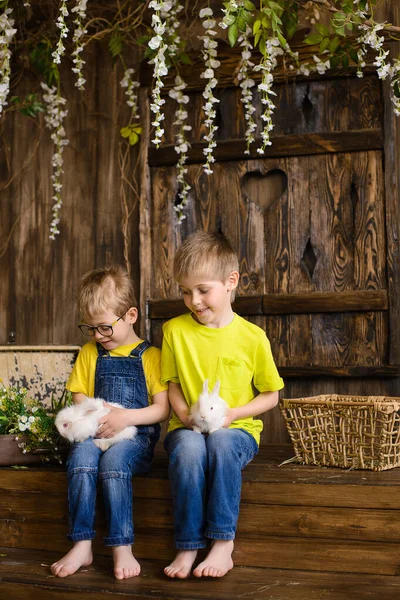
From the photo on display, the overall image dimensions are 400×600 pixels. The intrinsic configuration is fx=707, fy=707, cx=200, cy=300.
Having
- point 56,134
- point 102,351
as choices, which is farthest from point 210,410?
point 56,134

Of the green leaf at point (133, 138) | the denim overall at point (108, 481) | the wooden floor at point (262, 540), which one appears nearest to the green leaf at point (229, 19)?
the green leaf at point (133, 138)

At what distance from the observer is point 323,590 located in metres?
2.14

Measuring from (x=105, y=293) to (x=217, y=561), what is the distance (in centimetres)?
106

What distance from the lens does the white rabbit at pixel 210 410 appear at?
93.8 inches

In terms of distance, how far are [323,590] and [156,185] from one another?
7.39ft

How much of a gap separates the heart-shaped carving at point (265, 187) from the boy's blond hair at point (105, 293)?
1098 mm

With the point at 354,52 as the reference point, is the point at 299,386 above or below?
below

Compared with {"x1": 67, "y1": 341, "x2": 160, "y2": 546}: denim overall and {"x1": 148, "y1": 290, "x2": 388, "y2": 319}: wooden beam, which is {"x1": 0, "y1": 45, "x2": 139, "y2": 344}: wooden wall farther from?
{"x1": 67, "y1": 341, "x2": 160, "y2": 546}: denim overall

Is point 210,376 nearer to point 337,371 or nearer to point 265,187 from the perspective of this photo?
point 337,371

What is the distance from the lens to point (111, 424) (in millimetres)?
2506

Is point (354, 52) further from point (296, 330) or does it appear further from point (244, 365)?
point (244, 365)

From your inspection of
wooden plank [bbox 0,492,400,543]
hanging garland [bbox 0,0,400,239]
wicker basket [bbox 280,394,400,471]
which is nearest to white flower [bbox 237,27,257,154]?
hanging garland [bbox 0,0,400,239]

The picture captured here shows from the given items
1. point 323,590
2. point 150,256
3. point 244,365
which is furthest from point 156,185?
point 323,590

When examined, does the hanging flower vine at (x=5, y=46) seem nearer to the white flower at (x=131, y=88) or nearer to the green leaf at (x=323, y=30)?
the white flower at (x=131, y=88)
